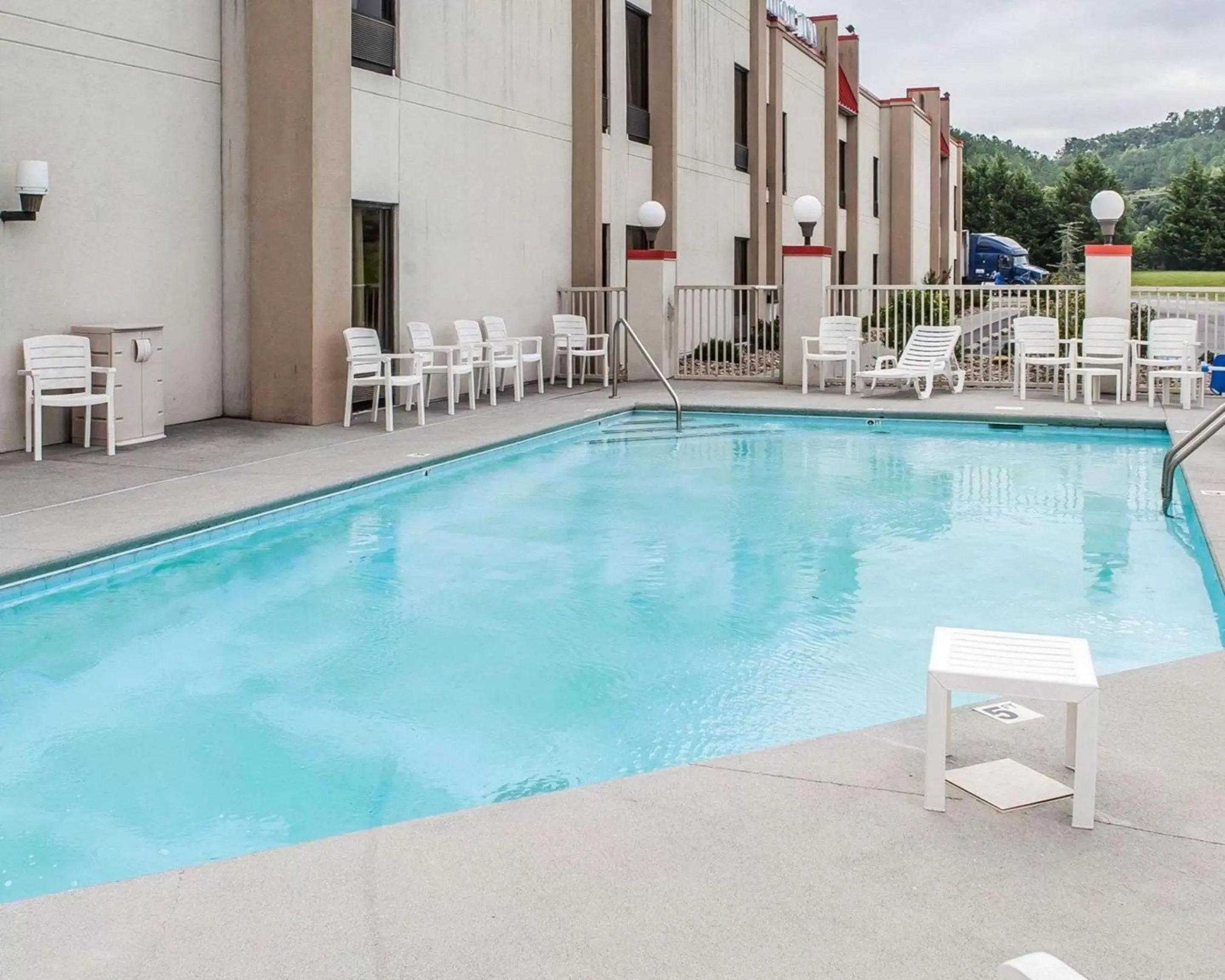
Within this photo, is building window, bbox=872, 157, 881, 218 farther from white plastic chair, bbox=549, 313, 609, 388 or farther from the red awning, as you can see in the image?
white plastic chair, bbox=549, 313, 609, 388

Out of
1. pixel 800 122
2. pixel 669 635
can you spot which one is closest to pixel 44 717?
pixel 669 635

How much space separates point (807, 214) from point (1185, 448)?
8.41m

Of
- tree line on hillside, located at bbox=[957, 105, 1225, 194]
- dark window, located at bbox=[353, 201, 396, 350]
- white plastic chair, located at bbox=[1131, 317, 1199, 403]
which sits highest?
tree line on hillside, located at bbox=[957, 105, 1225, 194]

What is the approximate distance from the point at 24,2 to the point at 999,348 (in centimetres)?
1194

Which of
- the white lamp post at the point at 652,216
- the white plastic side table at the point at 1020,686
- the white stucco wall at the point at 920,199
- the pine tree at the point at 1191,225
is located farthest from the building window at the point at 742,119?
the pine tree at the point at 1191,225

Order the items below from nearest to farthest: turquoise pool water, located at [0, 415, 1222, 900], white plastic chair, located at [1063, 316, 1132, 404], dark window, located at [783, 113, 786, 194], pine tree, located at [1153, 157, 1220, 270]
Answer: turquoise pool water, located at [0, 415, 1222, 900] → white plastic chair, located at [1063, 316, 1132, 404] → dark window, located at [783, 113, 786, 194] → pine tree, located at [1153, 157, 1220, 270]

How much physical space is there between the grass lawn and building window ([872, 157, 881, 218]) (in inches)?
953

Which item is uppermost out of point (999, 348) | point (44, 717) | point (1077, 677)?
point (999, 348)

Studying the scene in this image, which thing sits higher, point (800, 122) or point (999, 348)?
point (800, 122)

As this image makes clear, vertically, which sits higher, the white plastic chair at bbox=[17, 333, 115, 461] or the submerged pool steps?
the white plastic chair at bbox=[17, 333, 115, 461]

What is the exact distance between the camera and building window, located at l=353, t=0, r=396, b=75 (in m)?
12.7

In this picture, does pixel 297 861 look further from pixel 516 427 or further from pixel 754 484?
pixel 516 427

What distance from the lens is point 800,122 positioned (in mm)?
27125

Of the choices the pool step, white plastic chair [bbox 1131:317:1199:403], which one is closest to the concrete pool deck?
the pool step
